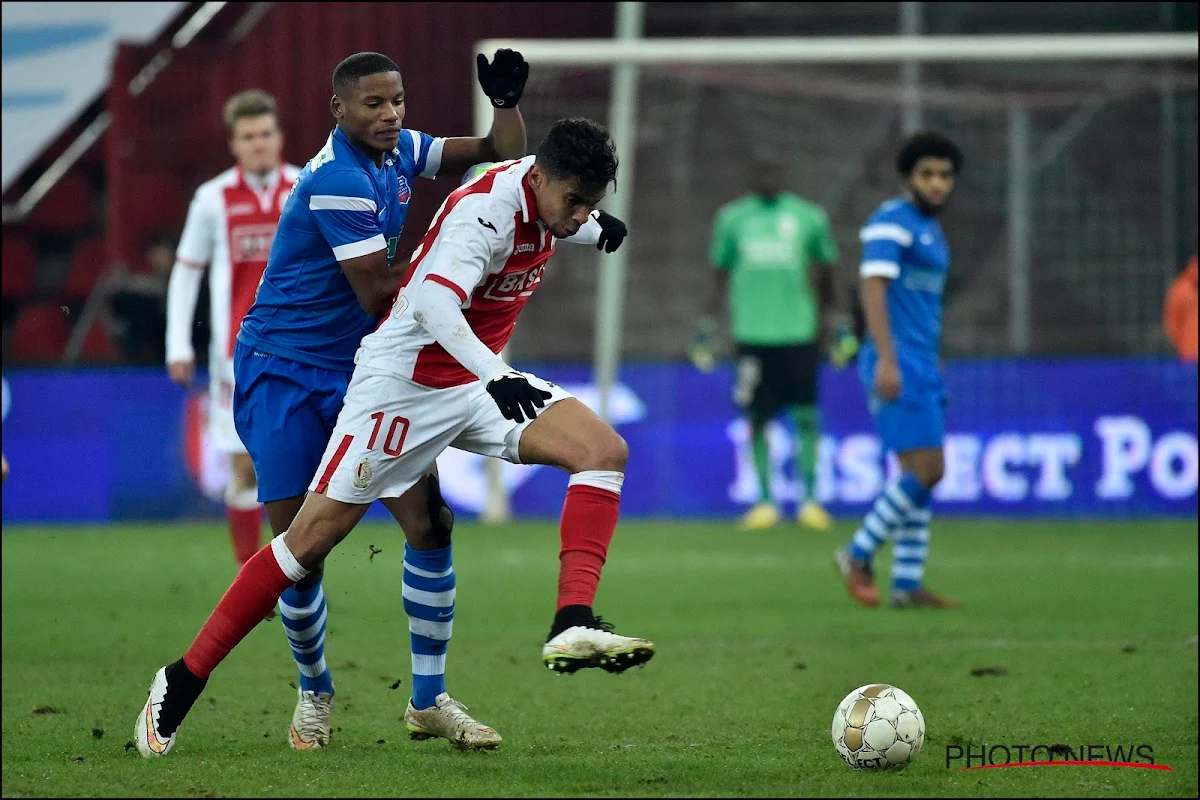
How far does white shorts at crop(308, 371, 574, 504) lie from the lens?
177 inches

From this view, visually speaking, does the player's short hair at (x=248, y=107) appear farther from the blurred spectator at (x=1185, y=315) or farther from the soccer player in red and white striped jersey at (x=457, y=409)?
the blurred spectator at (x=1185, y=315)

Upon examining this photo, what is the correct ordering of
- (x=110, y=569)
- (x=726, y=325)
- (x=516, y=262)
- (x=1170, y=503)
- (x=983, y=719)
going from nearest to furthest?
1. (x=516, y=262)
2. (x=983, y=719)
3. (x=110, y=569)
4. (x=1170, y=503)
5. (x=726, y=325)

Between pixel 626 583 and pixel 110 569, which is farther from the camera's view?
pixel 110 569

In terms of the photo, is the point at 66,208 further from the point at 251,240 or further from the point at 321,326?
the point at 321,326

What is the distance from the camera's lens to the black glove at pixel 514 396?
Result: 13.6ft

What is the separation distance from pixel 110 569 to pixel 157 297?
4.00 m

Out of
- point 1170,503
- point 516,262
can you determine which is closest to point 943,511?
point 1170,503

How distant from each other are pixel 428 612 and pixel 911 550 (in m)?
3.65

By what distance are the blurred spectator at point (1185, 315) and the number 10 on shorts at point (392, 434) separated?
525 centimetres

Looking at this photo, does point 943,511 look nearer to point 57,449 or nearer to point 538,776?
point 57,449

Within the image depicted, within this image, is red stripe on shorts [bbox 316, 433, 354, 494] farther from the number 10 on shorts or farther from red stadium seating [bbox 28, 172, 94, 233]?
red stadium seating [bbox 28, 172, 94, 233]

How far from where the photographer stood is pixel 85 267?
1508 cm

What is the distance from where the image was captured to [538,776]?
13.7 feet

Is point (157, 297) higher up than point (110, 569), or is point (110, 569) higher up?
point (157, 297)
